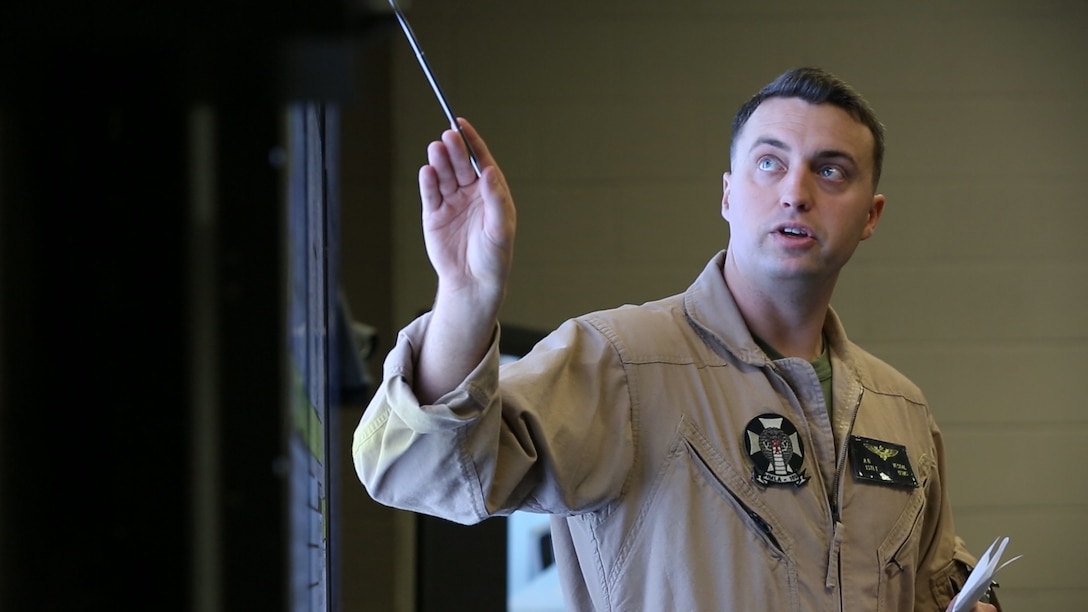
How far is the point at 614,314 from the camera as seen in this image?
1.45 m

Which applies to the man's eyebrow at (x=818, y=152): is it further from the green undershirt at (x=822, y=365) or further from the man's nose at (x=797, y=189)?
the green undershirt at (x=822, y=365)

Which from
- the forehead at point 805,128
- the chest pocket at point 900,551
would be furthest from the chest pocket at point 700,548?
the forehead at point 805,128

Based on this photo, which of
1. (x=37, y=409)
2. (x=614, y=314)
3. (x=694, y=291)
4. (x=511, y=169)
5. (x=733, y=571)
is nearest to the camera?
(x=37, y=409)

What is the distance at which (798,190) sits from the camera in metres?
1.54

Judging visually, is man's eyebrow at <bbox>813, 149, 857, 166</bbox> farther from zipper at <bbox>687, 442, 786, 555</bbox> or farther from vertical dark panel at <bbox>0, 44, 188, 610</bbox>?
vertical dark panel at <bbox>0, 44, 188, 610</bbox>

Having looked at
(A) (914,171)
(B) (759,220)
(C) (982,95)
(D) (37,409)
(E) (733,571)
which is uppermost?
(C) (982,95)

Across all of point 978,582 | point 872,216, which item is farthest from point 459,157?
point 872,216

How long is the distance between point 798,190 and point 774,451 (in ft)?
1.20

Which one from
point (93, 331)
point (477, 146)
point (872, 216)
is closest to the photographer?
point (93, 331)

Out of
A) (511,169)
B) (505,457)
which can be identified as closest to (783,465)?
(505,457)

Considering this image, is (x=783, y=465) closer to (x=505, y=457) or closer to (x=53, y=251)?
(x=505, y=457)

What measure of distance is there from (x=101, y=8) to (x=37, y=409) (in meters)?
0.08

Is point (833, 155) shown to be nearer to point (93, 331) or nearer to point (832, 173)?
point (832, 173)

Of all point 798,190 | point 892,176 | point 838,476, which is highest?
point 892,176
